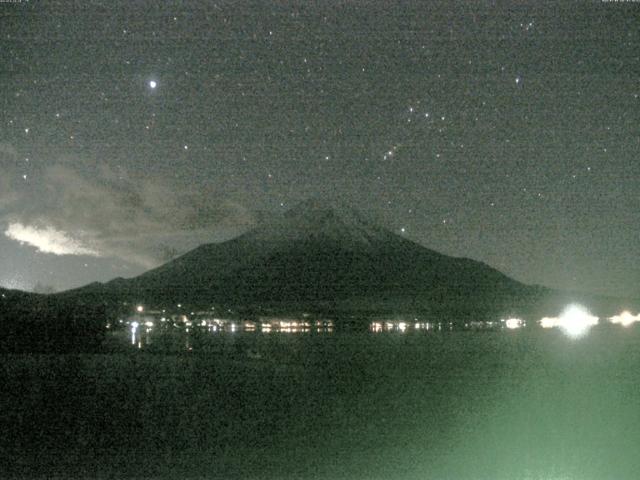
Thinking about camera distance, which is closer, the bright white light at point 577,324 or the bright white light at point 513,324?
the bright white light at point 577,324

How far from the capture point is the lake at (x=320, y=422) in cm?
913

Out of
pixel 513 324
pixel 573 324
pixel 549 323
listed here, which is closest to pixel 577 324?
pixel 573 324

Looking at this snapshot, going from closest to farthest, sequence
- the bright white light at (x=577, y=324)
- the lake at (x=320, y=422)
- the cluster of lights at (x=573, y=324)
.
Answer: the lake at (x=320, y=422) < the bright white light at (x=577, y=324) < the cluster of lights at (x=573, y=324)

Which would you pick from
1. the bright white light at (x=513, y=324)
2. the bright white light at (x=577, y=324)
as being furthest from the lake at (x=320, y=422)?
the bright white light at (x=513, y=324)

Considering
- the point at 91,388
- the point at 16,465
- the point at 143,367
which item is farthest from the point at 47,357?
the point at 16,465

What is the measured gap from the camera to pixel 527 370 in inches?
768

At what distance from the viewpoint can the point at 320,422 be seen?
464 inches

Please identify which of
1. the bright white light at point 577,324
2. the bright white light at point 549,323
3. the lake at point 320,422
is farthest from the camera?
the bright white light at point 549,323

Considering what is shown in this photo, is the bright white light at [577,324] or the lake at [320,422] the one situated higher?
the bright white light at [577,324]

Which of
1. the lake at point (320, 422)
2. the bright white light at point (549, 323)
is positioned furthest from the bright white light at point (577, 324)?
the lake at point (320, 422)

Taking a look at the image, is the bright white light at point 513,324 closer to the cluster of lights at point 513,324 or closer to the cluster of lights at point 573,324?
the cluster of lights at point 513,324

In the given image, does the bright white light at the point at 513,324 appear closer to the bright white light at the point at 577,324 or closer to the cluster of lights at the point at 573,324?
the cluster of lights at the point at 573,324

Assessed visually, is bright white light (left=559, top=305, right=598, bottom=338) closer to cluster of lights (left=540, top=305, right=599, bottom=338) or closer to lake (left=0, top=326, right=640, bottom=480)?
cluster of lights (left=540, top=305, right=599, bottom=338)

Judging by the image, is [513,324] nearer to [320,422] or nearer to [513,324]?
[513,324]
